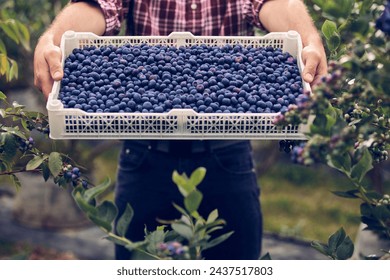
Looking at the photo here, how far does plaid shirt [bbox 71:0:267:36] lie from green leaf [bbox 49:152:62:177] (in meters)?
0.93

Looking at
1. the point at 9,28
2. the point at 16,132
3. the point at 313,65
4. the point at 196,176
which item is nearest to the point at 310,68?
the point at 313,65

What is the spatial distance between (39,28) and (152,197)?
1.79 m

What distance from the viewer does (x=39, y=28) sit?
4012 millimetres

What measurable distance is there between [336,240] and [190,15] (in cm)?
123

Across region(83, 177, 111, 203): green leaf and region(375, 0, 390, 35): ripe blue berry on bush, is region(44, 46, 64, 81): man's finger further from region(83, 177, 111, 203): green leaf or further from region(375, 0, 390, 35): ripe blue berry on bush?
region(375, 0, 390, 35): ripe blue berry on bush

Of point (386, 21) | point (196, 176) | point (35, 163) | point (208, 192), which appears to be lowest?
point (208, 192)

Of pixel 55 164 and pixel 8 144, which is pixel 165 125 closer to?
pixel 55 164

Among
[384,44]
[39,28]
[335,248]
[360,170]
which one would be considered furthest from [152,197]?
[39,28]

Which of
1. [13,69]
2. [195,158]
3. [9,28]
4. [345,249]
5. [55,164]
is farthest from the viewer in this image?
[195,158]

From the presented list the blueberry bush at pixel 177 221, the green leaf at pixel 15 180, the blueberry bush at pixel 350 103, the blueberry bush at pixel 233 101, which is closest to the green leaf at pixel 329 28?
the blueberry bush at pixel 233 101

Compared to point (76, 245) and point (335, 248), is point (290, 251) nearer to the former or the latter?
point (76, 245)

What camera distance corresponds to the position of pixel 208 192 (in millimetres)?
2617
